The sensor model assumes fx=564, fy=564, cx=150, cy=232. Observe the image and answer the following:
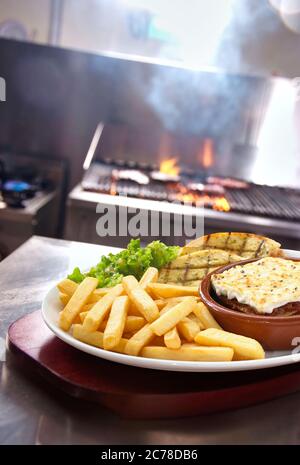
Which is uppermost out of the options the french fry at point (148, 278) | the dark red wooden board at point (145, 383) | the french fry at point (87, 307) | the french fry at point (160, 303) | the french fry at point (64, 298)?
the french fry at point (148, 278)

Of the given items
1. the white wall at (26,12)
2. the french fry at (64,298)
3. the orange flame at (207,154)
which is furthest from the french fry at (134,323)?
the white wall at (26,12)

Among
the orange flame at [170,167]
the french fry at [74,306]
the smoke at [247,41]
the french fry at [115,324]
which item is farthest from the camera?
the smoke at [247,41]

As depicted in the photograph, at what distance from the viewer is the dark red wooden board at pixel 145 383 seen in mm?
1272

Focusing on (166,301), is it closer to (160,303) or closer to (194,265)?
(160,303)

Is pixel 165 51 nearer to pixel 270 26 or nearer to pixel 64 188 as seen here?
pixel 270 26

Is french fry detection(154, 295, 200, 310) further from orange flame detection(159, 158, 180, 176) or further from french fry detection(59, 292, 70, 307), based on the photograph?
orange flame detection(159, 158, 180, 176)

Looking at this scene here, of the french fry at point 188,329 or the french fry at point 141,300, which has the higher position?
the french fry at point 141,300

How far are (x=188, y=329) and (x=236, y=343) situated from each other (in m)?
0.12

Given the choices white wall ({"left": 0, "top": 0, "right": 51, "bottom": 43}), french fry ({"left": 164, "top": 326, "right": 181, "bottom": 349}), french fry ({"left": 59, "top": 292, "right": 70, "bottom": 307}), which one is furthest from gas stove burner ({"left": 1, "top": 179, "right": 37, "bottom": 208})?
french fry ({"left": 164, "top": 326, "right": 181, "bottom": 349})

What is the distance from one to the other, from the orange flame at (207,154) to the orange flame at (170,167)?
0.27m

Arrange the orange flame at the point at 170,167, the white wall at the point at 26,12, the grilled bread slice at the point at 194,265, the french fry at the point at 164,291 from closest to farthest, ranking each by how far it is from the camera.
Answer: the french fry at the point at 164,291 → the grilled bread slice at the point at 194,265 → the orange flame at the point at 170,167 → the white wall at the point at 26,12

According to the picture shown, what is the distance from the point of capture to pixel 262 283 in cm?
154

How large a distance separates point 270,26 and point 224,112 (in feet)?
3.84

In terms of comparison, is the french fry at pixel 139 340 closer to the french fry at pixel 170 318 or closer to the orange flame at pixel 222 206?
the french fry at pixel 170 318
